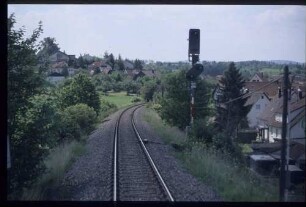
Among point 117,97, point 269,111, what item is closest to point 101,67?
point 117,97

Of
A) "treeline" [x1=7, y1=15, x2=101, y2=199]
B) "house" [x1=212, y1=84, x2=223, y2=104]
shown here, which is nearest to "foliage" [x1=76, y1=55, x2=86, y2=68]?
"treeline" [x1=7, y1=15, x2=101, y2=199]

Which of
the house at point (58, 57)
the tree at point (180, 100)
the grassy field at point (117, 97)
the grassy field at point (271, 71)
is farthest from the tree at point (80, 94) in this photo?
the grassy field at point (271, 71)

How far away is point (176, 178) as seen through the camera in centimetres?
985

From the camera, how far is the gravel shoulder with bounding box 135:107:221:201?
8273 millimetres

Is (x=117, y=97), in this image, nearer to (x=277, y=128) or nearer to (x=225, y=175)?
(x=277, y=128)

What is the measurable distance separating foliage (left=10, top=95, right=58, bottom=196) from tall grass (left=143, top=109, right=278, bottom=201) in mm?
3963

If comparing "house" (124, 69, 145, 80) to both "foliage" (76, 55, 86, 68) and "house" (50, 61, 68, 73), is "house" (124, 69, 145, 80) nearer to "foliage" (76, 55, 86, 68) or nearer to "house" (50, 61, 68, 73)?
"foliage" (76, 55, 86, 68)

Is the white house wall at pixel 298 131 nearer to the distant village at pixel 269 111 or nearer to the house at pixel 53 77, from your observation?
the distant village at pixel 269 111

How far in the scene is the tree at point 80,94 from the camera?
14393 millimetres

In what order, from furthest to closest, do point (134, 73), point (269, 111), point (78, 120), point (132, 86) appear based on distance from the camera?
1. point (78, 120)
2. point (132, 86)
3. point (134, 73)
4. point (269, 111)

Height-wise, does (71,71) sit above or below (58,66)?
below

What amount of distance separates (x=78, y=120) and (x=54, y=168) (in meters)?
5.35
